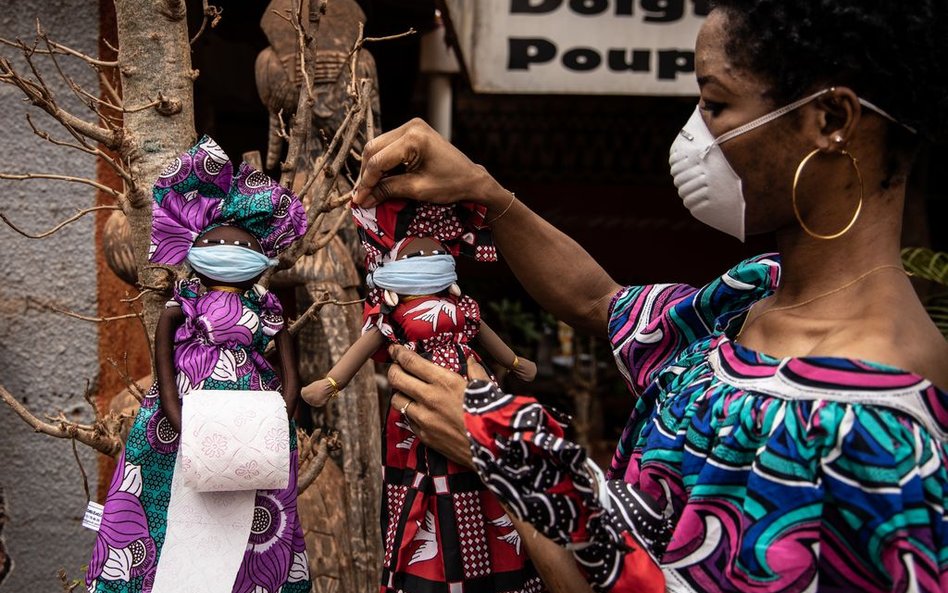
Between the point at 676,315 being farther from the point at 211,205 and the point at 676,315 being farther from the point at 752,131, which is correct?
the point at 211,205

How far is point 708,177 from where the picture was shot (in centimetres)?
167

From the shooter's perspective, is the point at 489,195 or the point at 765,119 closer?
the point at 765,119

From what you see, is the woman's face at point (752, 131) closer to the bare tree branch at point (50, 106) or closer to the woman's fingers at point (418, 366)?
the woman's fingers at point (418, 366)

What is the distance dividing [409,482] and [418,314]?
0.34 m

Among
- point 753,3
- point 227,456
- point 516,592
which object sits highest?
point 753,3

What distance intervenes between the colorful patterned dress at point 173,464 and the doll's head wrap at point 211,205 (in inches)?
4.7

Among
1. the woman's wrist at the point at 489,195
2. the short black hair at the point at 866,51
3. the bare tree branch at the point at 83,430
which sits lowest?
the bare tree branch at the point at 83,430

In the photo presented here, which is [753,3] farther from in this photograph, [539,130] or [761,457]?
[539,130]

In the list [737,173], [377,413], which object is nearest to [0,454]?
[377,413]

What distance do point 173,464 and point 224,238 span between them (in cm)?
55

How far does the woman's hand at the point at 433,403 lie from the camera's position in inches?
66.7

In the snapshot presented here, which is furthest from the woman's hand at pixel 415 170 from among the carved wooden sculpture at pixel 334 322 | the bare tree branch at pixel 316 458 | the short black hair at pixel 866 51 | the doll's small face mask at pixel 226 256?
the carved wooden sculpture at pixel 334 322

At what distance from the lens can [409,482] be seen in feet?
6.44

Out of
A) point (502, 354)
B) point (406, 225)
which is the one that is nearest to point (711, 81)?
point (406, 225)
